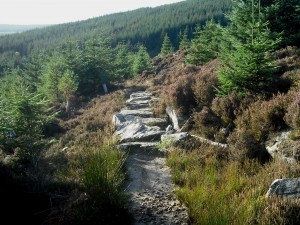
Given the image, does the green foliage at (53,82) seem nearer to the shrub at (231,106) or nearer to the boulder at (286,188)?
the shrub at (231,106)

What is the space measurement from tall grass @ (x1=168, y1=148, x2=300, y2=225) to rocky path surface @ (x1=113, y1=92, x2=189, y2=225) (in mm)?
258

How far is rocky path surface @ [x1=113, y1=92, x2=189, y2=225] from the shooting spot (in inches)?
190

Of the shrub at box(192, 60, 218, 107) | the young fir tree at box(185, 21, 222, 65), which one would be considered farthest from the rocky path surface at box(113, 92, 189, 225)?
the young fir tree at box(185, 21, 222, 65)

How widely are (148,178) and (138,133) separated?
131 inches

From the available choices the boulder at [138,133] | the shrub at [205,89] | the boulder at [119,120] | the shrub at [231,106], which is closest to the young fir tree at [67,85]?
the boulder at [119,120]

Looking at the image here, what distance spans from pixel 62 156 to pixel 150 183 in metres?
4.10

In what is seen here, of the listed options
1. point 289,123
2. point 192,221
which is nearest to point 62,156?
point 192,221

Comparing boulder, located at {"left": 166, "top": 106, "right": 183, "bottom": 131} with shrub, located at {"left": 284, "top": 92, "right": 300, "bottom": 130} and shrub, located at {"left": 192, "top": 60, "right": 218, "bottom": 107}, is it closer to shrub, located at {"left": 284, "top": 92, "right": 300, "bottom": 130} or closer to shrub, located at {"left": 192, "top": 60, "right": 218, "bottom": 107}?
shrub, located at {"left": 192, "top": 60, "right": 218, "bottom": 107}

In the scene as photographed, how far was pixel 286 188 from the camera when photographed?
453cm

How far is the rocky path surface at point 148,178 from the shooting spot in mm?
4828

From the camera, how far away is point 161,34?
10906cm

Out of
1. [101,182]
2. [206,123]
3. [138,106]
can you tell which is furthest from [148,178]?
[138,106]

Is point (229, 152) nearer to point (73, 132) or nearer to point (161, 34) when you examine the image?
point (73, 132)

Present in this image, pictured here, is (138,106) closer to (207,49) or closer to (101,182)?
(207,49)
